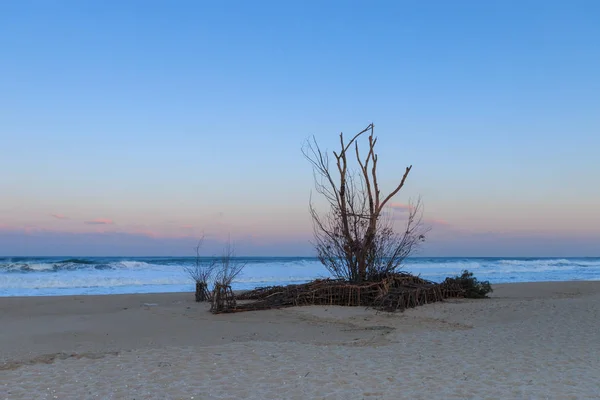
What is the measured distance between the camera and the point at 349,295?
13945 mm

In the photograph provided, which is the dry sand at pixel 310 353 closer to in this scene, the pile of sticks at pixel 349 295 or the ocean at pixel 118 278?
the pile of sticks at pixel 349 295

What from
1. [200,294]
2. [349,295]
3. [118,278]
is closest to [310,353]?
[349,295]

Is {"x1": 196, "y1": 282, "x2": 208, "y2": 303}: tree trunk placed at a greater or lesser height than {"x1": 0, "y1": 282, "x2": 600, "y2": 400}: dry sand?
greater

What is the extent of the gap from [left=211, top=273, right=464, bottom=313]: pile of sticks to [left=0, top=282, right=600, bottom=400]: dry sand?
450 mm

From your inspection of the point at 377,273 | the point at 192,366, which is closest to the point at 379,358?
the point at 192,366

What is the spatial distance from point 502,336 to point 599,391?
363cm

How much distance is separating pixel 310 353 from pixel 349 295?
568 centimetres

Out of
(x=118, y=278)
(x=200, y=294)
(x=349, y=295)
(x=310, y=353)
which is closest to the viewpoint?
(x=310, y=353)

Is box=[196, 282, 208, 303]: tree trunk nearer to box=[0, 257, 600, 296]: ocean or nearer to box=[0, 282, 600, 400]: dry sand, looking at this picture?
box=[0, 282, 600, 400]: dry sand

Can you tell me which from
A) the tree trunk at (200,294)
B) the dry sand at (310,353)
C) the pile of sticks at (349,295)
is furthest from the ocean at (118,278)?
the dry sand at (310,353)

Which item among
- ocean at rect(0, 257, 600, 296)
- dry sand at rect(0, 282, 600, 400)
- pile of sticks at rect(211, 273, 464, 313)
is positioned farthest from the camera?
ocean at rect(0, 257, 600, 296)

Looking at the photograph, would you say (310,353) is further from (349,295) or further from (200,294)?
(200,294)

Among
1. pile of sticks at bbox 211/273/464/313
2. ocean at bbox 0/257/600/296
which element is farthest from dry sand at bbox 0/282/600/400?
ocean at bbox 0/257/600/296

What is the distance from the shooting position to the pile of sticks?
13.4 meters
